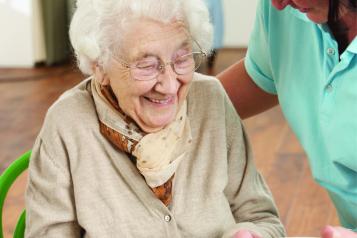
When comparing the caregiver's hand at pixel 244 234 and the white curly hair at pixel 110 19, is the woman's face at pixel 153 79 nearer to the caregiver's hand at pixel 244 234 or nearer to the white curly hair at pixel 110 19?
the white curly hair at pixel 110 19

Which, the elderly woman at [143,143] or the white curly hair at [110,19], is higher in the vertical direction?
the white curly hair at [110,19]

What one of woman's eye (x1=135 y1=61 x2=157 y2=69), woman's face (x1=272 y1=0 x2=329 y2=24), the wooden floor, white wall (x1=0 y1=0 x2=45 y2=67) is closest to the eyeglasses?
woman's eye (x1=135 y1=61 x2=157 y2=69)

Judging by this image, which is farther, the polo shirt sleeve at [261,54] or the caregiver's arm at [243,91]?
the caregiver's arm at [243,91]

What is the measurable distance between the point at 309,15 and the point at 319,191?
7.13 feet

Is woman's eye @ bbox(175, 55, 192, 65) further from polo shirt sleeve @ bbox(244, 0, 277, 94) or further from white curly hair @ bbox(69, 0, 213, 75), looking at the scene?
polo shirt sleeve @ bbox(244, 0, 277, 94)

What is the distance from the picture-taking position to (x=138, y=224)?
163 centimetres

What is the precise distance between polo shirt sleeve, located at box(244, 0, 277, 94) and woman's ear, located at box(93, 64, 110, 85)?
44cm

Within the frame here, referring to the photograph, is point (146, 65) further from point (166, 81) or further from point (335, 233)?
point (335, 233)

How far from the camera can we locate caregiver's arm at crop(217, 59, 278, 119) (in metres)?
1.90

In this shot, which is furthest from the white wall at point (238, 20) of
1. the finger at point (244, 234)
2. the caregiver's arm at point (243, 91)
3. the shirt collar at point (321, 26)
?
the finger at point (244, 234)

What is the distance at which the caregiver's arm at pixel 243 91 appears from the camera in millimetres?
1902

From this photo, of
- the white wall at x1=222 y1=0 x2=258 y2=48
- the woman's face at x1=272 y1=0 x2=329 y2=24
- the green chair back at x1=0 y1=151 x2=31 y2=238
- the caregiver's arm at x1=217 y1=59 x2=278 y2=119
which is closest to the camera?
the woman's face at x1=272 y1=0 x2=329 y2=24

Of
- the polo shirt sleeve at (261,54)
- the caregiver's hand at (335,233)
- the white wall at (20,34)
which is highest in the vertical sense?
the polo shirt sleeve at (261,54)

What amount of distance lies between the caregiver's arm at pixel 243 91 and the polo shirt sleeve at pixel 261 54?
3 centimetres
